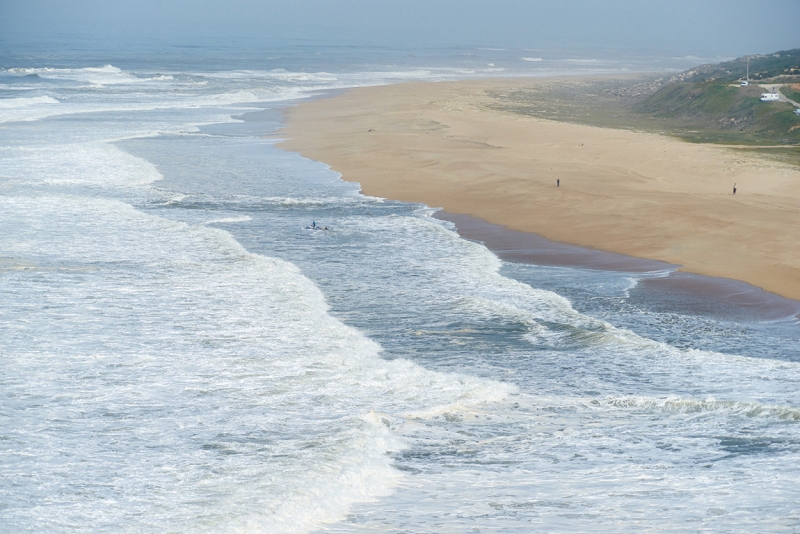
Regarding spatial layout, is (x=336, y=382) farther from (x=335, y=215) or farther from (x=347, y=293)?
(x=335, y=215)

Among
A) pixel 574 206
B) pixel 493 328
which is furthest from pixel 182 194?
pixel 493 328

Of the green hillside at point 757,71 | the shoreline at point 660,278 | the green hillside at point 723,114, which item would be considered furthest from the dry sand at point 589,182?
the green hillside at point 757,71

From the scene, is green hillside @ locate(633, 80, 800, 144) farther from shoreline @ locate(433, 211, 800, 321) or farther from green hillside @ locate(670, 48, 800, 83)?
shoreline @ locate(433, 211, 800, 321)

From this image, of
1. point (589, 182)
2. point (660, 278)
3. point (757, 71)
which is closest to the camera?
point (660, 278)

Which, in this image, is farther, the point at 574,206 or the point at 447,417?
the point at 574,206

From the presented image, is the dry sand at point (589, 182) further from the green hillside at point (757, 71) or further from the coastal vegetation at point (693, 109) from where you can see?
the green hillside at point (757, 71)

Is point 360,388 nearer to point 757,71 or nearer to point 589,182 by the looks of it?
point 589,182

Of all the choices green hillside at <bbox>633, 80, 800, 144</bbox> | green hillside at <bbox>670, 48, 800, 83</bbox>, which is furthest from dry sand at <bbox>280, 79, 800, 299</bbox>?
green hillside at <bbox>670, 48, 800, 83</bbox>

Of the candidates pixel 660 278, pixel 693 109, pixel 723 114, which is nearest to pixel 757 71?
pixel 693 109
